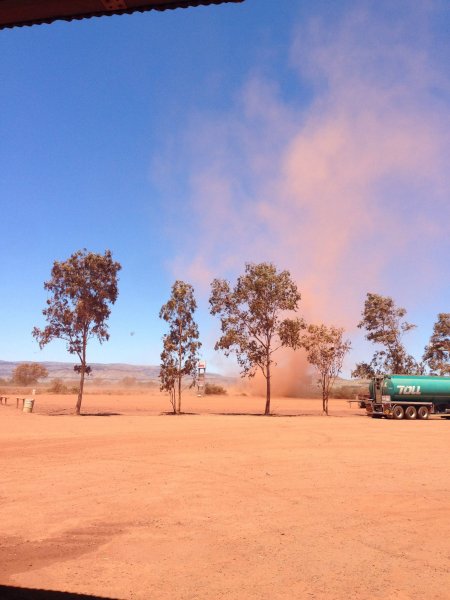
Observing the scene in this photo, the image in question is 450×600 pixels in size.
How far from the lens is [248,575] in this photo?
6305 millimetres

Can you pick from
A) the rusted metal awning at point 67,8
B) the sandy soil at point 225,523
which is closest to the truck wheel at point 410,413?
the sandy soil at point 225,523

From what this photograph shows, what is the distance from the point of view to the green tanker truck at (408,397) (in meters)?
37.0

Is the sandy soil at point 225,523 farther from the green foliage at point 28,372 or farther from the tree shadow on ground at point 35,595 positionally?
the green foliage at point 28,372

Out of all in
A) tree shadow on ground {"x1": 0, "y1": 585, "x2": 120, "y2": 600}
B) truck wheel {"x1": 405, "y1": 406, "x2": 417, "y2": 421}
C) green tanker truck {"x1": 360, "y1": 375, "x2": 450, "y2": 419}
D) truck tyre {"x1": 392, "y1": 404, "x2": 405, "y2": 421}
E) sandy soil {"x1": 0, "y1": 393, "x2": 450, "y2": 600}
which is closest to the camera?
tree shadow on ground {"x1": 0, "y1": 585, "x2": 120, "y2": 600}

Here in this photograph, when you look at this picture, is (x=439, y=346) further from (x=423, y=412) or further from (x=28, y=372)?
(x=28, y=372)

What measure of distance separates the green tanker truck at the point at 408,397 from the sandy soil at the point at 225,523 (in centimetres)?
2084

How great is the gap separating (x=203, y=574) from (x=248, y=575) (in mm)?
636

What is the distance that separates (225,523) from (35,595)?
4.04 meters

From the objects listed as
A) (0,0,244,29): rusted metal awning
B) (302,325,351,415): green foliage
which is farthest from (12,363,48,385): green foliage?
(0,0,244,29): rusted metal awning

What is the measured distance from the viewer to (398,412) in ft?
122

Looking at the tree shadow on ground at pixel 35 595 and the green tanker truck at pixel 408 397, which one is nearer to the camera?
the tree shadow on ground at pixel 35 595

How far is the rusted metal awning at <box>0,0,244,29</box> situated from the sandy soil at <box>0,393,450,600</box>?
6212mm

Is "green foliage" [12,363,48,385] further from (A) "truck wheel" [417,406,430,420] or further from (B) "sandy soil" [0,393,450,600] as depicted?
(B) "sandy soil" [0,393,450,600]

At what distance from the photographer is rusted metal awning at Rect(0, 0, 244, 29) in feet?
11.0
